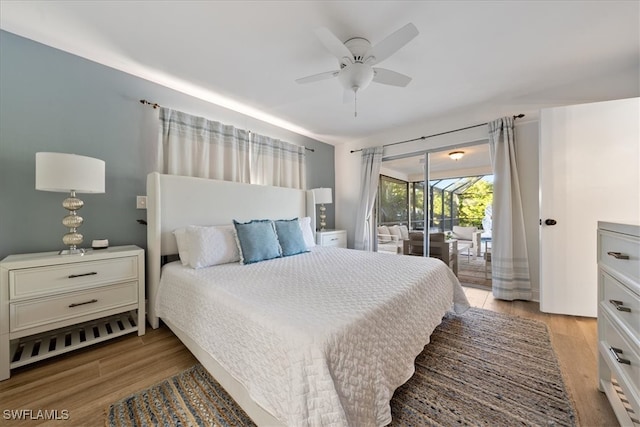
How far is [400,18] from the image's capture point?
1.67 m

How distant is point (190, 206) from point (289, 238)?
1070 millimetres

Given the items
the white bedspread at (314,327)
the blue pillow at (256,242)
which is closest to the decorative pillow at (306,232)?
the blue pillow at (256,242)

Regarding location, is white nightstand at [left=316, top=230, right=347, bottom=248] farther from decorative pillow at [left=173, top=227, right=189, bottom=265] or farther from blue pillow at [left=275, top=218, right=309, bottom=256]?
decorative pillow at [left=173, top=227, right=189, bottom=265]

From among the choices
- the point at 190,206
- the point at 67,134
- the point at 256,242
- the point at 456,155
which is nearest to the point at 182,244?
the point at 190,206

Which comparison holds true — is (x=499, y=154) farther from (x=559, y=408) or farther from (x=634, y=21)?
(x=559, y=408)

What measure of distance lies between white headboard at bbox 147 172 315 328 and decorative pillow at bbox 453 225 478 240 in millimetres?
2622

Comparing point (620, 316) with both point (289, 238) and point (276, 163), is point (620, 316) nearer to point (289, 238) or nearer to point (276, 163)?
point (289, 238)

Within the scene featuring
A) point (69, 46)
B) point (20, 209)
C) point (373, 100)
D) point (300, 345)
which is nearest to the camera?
point (300, 345)

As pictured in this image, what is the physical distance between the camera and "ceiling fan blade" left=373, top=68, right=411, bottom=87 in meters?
1.87

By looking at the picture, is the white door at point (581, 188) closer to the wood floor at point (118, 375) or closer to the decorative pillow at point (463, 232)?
the wood floor at point (118, 375)

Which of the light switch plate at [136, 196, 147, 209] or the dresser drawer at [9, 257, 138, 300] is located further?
the light switch plate at [136, 196, 147, 209]

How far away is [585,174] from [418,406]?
271cm

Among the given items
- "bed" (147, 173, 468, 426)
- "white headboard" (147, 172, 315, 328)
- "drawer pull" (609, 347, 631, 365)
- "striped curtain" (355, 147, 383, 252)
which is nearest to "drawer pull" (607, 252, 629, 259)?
"drawer pull" (609, 347, 631, 365)

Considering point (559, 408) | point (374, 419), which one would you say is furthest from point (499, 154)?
point (374, 419)
